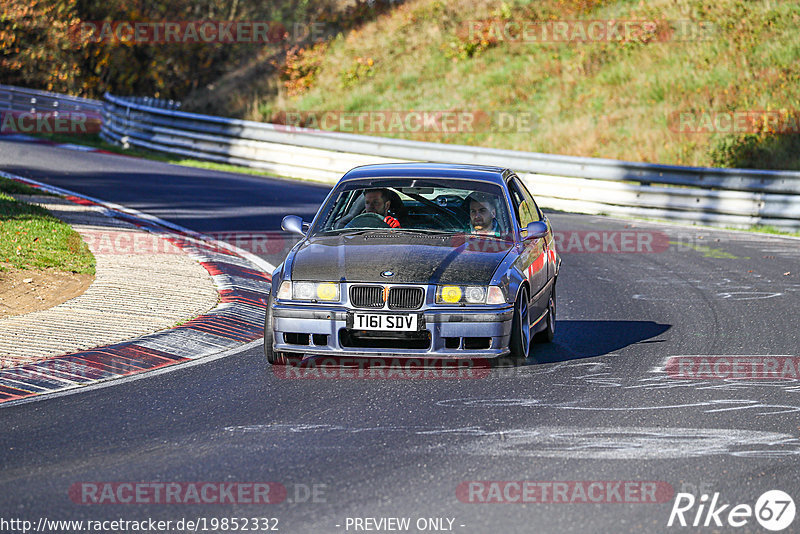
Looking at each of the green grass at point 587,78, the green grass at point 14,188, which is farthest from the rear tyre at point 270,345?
the green grass at point 587,78

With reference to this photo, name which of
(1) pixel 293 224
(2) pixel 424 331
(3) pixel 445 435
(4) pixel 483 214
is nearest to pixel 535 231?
(4) pixel 483 214

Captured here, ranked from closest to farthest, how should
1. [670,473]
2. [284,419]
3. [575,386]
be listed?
[670,473]
[284,419]
[575,386]

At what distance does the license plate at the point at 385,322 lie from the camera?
26.2ft

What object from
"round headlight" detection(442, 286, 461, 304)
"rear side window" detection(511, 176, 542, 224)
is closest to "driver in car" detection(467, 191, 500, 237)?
"rear side window" detection(511, 176, 542, 224)

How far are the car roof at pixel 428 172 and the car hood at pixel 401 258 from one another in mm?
728

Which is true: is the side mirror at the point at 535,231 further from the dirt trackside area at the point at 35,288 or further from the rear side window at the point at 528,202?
the dirt trackside area at the point at 35,288

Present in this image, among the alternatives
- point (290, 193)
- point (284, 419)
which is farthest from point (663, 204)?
point (284, 419)

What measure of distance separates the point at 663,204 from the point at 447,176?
11917 mm

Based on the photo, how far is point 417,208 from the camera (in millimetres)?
9523

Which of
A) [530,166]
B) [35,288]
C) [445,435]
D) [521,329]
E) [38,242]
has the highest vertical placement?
[530,166]

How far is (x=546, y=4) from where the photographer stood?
119ft

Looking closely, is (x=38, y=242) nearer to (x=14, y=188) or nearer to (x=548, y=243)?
(x=14, y=188)

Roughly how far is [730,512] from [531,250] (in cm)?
429

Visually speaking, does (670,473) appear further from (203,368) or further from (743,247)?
(743,247)
